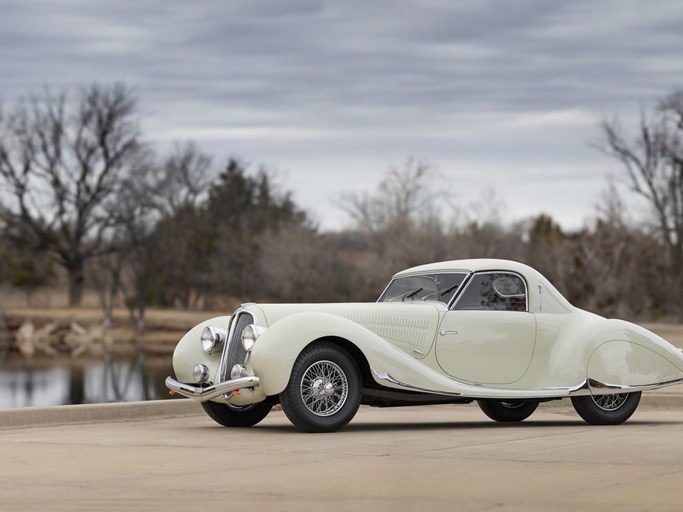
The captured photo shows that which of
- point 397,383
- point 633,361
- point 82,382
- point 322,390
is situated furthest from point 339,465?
point 82,382

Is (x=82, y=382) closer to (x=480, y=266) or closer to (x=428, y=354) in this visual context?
(x=480, y=266)

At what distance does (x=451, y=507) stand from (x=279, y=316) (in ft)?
16.7

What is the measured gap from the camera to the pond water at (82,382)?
29841 millimetres

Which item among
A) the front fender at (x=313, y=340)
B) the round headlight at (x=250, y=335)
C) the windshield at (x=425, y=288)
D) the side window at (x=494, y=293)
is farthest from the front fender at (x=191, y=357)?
the side window at (x=494, y=293)

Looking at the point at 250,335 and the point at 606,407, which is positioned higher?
the point at 250,335

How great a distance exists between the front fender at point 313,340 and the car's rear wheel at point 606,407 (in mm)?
1617

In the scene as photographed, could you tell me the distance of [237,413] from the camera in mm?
12359

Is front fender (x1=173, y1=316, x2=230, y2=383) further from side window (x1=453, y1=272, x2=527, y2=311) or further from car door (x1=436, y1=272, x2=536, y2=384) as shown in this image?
side window (x1=453, y1=272, x2=527, y2=311)

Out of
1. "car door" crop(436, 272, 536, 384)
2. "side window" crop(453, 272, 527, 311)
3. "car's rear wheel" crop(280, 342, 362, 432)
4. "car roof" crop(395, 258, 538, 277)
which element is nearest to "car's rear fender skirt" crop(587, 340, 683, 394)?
"car door" crop(436, 272, 536, 384)

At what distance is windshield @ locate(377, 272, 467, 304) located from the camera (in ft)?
40.5

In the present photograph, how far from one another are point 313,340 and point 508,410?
3.28 meters

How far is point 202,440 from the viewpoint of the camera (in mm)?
10594

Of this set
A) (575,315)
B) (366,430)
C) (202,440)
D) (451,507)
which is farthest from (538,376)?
(451,507)

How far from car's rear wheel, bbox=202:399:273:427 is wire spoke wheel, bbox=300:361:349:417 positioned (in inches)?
46.0
